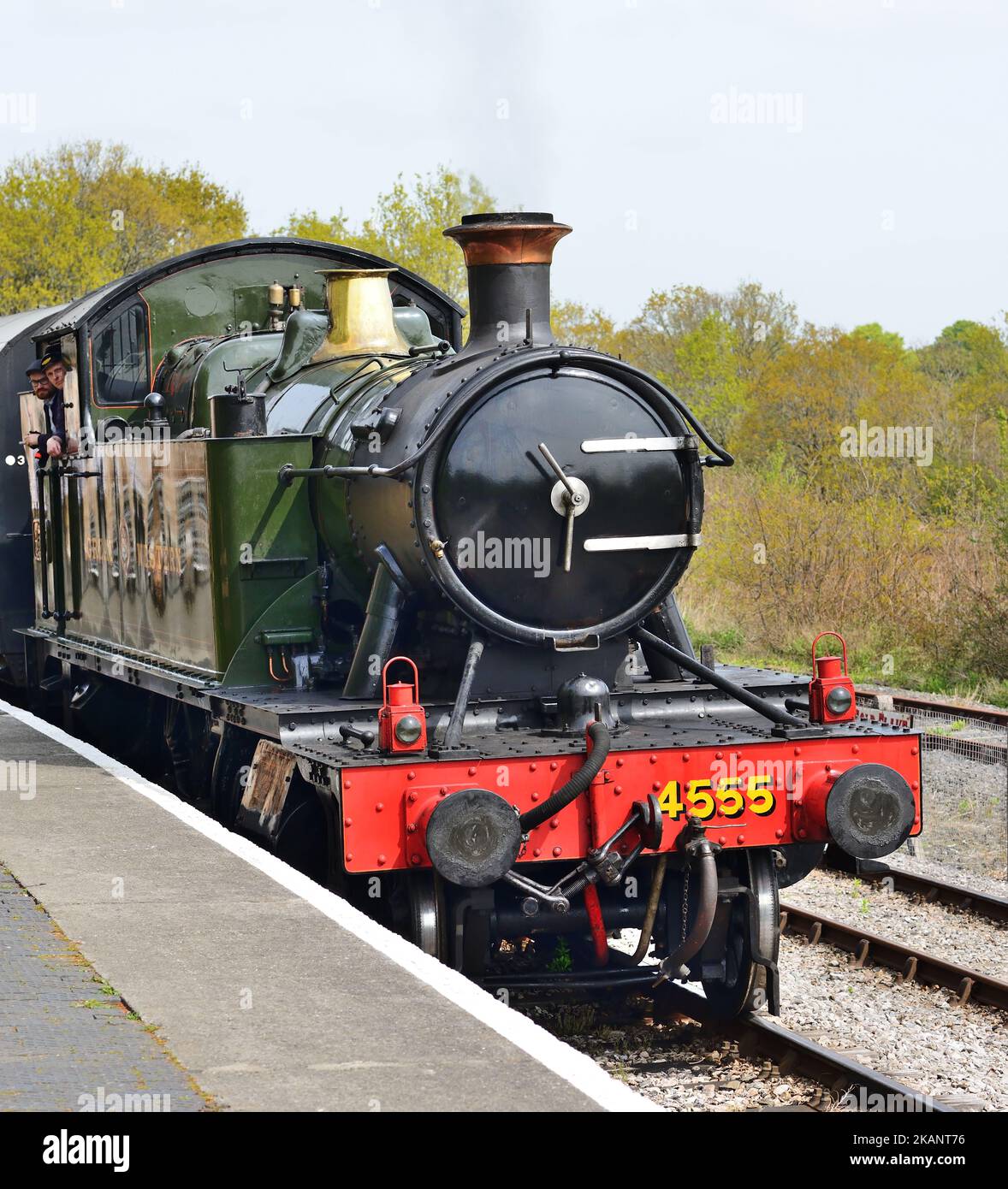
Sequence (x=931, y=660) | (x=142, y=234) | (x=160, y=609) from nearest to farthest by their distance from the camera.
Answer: (x=160, y=609), (x=931, y=660), (x=142, y=234)

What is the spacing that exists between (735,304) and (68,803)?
36400 mm

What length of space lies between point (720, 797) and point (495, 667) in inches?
43.2

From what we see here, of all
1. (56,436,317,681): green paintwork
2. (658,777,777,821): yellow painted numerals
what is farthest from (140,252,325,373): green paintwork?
(658,777,777,821): yellow painted numerals

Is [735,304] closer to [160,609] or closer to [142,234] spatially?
[142,234]

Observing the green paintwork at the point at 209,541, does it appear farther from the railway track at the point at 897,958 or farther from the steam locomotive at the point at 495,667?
the railway track at the point at 897,958

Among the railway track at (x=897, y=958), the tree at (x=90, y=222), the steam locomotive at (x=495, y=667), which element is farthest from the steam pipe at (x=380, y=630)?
the tree at (x=90, y=222)

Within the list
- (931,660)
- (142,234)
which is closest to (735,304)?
(142,234)

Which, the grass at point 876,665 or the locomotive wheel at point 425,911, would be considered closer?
the locomotive wheel at point 425,911

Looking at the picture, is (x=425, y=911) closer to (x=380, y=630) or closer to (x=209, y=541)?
(x=380, y=630)

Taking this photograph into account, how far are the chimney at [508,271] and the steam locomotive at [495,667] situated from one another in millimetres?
12

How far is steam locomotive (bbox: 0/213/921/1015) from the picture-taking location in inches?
224

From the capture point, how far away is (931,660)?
1628 cm

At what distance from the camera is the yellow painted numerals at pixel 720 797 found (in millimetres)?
5754

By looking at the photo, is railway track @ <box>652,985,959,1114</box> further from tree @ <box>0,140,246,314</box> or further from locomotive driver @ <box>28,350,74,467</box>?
tree @ <box>0,140,246,314</box>
